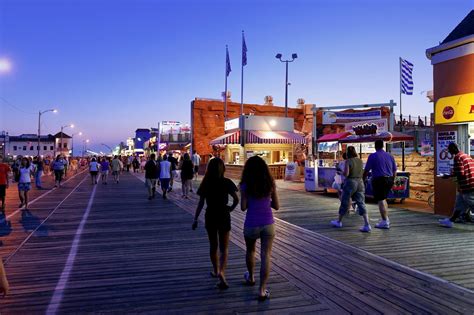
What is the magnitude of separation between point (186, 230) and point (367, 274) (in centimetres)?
454

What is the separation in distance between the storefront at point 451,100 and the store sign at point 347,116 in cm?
532

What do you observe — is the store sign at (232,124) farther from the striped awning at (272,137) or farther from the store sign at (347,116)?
Answer: the store sign at (347,116)

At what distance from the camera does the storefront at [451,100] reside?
980 centimetres

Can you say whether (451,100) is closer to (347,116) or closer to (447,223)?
(447,223)

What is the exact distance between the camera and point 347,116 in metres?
17.1

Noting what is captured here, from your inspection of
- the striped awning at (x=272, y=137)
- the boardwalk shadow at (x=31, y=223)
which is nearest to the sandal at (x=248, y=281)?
the boardwalk shadow at (x=31, y=223)

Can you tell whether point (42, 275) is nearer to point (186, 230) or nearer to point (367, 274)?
point (186, 230)

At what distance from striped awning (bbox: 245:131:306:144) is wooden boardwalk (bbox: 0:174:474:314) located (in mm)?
17096

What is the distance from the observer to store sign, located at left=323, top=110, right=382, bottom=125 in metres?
16.1

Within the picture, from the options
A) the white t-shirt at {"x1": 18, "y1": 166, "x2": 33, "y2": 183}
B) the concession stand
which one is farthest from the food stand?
the white t-shirt at {"x1": 18, "y1": 166, "x2": 33, "y2": 183}

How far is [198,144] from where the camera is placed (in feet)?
147

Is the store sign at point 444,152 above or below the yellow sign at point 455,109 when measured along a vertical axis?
below

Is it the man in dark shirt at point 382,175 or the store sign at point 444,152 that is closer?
the man in dark shirt at point 382,175

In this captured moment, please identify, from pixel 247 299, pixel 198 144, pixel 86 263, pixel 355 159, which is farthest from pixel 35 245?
pixel 198 144
